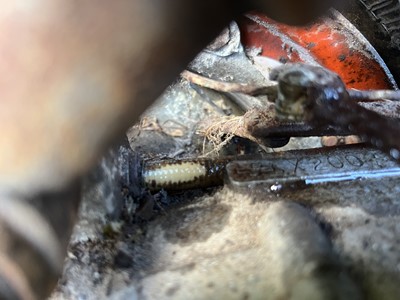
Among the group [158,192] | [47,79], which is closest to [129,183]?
[158,192]

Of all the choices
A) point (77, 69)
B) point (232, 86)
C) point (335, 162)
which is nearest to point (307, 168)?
point (335, 162)

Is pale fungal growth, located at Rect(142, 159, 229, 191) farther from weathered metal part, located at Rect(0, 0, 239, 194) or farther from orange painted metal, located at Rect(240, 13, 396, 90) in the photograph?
orange painted metal, located at Rect(240, 13, 396, 90)

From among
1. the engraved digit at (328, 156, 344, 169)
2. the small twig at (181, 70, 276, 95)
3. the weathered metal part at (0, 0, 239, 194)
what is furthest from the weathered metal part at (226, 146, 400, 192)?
the weathered metal part at (0, 0, 239, 194)

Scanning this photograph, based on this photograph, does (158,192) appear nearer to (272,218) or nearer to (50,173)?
(272,218)

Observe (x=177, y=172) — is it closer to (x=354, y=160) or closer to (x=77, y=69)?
(x=354, y=160)

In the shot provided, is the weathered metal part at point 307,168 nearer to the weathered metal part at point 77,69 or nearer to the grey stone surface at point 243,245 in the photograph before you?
the grey stone surface at point 243,245

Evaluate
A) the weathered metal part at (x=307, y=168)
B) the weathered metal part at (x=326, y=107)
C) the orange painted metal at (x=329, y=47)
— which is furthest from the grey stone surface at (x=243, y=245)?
the orange painted metal at (x=329, y=47)
